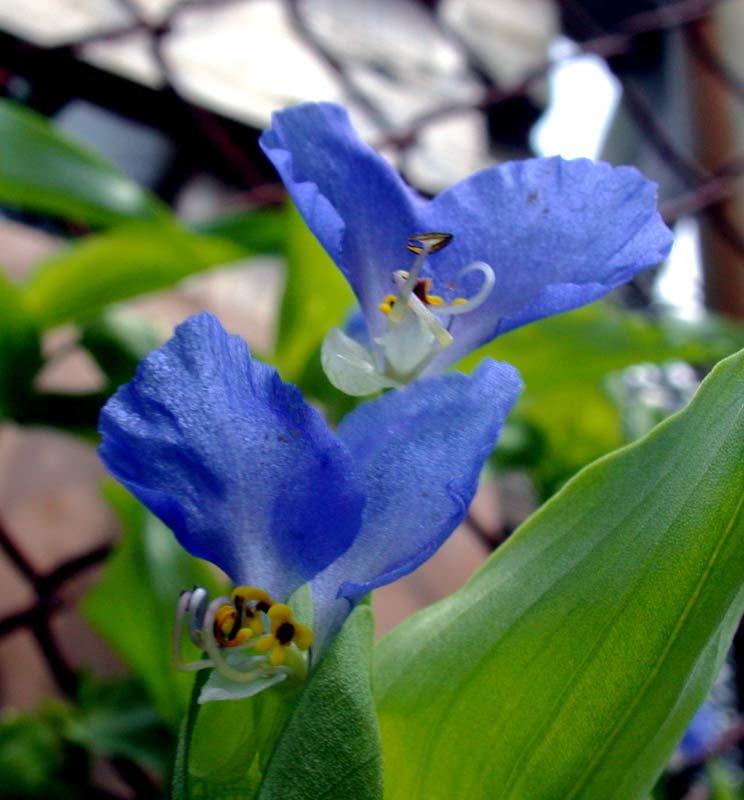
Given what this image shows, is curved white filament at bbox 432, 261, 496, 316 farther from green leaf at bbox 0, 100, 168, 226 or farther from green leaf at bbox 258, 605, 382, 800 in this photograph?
green leaf at bbox 0, 100, 168, 226

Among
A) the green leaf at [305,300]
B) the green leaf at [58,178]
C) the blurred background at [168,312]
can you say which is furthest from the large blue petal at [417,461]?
the green leaf at [58,178]

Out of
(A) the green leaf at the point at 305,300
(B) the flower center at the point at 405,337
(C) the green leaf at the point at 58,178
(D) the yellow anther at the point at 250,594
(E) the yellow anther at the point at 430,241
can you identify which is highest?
(E) the yellow anther at the point at 430,241

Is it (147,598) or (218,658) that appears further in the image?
(147,598)

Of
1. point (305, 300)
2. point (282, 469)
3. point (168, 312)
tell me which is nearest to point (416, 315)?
point (282, 469)

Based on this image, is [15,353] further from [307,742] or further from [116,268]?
[307,742]

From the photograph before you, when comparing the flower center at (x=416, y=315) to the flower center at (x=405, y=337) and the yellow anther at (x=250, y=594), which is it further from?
the yellow anther at (x=250, y=594)

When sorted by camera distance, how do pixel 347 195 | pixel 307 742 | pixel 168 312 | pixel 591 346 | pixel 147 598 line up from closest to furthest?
pixel 307 742 < pixel 347 195 < pixel 147 598 < pixel 591 346 < pixel 168 312
